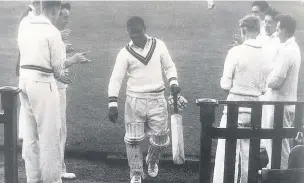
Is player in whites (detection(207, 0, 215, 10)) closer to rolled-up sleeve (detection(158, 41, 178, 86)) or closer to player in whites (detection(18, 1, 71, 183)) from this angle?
rolled-up sleeve (detection(158, 41, 178, 86))

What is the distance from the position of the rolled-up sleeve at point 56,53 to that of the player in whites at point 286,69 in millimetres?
2104

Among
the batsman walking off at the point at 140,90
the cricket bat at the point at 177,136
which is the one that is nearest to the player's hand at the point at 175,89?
the batsman walking off at the point at 140,90

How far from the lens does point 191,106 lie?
340 inches

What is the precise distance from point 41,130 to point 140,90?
1.06 m

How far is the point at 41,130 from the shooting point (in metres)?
4.67

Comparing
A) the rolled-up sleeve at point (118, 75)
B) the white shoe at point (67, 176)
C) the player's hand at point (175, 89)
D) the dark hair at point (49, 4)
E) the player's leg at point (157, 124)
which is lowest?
the white shoe at point (67, 176)

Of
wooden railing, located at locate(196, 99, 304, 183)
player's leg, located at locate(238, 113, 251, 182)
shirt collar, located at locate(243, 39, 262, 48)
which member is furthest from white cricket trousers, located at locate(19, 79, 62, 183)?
shirt collar, located at locate(243, 39, 262, 48)

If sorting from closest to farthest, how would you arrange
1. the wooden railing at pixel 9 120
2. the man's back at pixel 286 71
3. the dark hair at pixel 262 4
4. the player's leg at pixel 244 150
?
the wooden railing at pixel 9 120, the player's leg at pixel 244 150, the man's back at pixel 286 71, the dark hair at pixel 262 4

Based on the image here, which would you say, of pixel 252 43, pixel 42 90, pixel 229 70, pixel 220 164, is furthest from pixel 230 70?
pixel 42 90

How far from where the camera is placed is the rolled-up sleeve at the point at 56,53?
14.9ft

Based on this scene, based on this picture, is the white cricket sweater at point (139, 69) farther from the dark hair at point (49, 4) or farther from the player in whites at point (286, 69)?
the player in whites at point (286, 69)

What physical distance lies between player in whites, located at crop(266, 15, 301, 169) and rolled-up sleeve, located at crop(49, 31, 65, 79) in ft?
6.90

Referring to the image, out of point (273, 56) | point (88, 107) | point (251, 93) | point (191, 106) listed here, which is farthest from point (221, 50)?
point (251, 93)

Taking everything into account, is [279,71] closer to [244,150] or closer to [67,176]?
[244,150]
